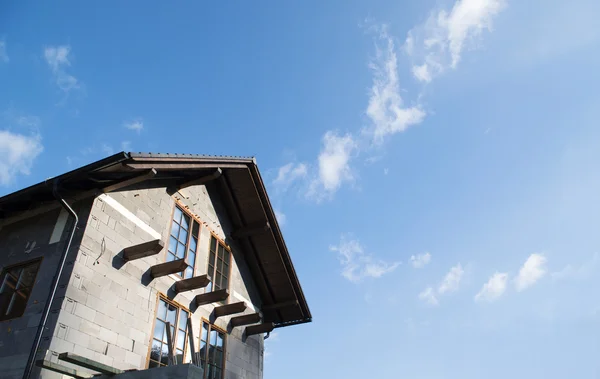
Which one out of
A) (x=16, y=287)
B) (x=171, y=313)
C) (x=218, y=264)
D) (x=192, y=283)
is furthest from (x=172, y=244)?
(x=16, y=287)

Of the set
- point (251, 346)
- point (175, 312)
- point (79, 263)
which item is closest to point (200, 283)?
point (175, 312)

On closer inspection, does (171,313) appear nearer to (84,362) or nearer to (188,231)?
(188,231)

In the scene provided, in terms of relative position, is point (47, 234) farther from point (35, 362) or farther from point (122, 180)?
point (35, 362)

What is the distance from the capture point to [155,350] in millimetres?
9766

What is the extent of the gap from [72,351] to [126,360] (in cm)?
127

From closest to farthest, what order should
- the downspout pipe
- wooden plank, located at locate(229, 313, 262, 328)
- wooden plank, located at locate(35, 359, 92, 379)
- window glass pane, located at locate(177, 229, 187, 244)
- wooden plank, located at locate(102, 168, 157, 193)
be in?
1. wooden plank, located at locate(35, 359, 92, 379)
2. the downspout pipe
3. wooden plank, located at locate(102, 168, 157, 193)
4. window glass pane, located at locate(177, 229, 187, 244)
5. wooden plank, located at locate(229, 313, 262, 328)

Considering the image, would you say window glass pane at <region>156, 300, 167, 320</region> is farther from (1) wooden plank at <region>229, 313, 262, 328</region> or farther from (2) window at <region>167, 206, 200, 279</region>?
(1) wooden plank at <region>229, 313, 262, 328</region>

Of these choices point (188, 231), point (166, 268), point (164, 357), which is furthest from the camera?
point (188, 231)

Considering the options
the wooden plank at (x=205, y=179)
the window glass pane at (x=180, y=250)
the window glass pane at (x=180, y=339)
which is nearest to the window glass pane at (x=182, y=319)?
the window glass pane at (x=180, y=339)

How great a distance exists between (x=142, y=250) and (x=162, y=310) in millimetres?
1801

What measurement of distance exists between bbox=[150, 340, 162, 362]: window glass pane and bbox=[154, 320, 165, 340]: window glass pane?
0.13m

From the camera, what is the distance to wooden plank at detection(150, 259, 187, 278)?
9807 mm

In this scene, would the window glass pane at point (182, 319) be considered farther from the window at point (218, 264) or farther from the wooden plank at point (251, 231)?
the wooden plank at point (251, 231)

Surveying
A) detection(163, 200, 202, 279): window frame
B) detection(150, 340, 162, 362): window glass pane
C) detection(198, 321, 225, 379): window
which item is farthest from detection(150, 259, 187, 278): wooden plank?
detection(198, 321, 225, 379): window
